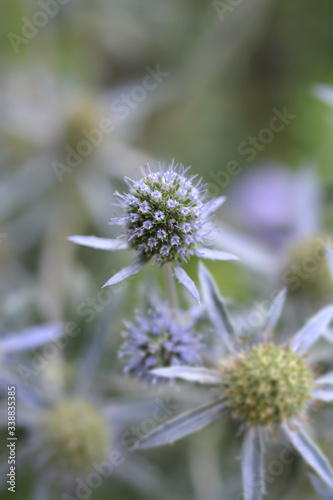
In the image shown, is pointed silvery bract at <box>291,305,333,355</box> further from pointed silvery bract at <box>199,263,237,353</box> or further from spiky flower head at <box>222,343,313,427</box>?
pointed silvery bract at <box>199,263,237,353</box>

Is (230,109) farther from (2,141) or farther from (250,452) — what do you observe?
(250,452)

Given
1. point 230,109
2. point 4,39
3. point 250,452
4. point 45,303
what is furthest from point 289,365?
point 4,39

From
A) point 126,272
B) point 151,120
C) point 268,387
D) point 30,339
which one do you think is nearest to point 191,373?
point 268,387

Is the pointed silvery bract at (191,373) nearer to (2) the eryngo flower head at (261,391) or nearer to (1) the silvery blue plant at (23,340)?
(2) the eryngo flower head at (261,391)

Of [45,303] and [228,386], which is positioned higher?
[45,303]

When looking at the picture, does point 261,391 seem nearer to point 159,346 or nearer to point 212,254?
point 159,346

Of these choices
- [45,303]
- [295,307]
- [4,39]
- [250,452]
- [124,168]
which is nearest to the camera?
[250,452]
